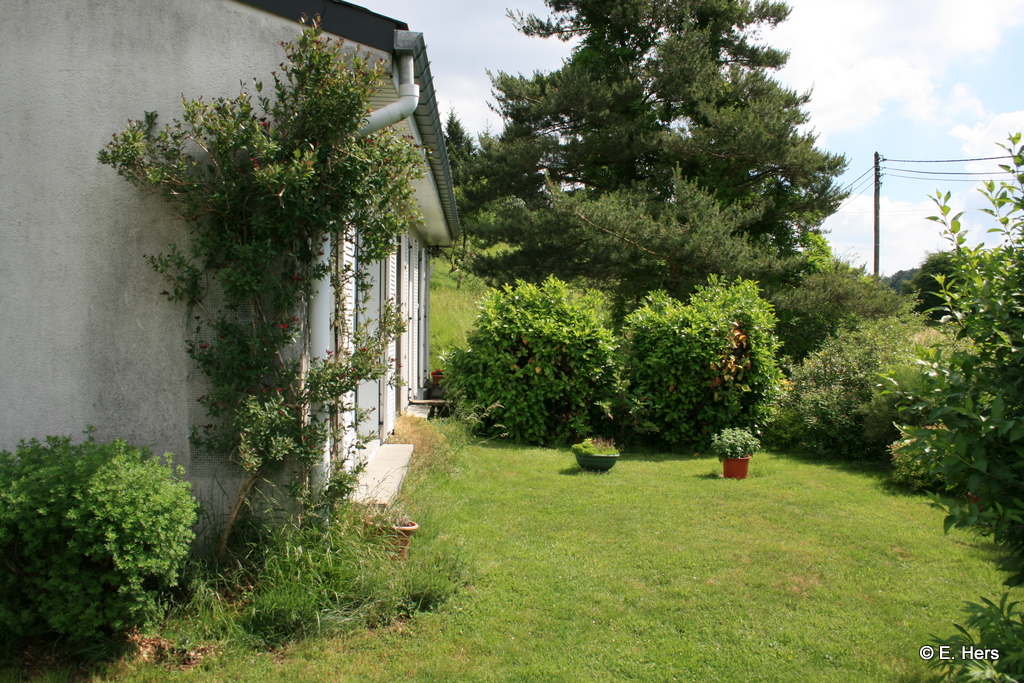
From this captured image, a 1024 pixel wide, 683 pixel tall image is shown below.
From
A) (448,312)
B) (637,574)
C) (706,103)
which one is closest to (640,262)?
(706,103)

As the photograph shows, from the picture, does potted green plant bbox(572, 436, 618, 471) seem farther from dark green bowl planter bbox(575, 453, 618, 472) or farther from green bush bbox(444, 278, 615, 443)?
green bush bbox(444, 278, 615, 443)

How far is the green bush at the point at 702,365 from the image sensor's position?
8.89m

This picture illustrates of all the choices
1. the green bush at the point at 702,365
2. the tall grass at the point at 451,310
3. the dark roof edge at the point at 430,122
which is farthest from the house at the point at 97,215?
the tall grass at the point at 451,310

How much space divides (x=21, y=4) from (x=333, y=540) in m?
3.58

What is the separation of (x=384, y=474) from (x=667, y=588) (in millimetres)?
2443

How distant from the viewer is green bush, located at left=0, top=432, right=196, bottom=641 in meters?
3.11

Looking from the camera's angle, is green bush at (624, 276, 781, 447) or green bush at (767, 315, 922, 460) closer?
green bush at (767, 315, 922, 460)

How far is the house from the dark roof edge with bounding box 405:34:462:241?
0.23 meters

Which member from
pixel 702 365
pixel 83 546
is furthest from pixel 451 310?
pixel 83 546

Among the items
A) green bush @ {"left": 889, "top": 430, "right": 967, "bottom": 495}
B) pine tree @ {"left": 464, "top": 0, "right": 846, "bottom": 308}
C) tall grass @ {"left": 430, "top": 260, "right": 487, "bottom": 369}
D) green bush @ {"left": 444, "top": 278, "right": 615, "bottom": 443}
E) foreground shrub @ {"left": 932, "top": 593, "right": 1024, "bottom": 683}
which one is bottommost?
green bush @ {"left": 889, "top": 430, "right": 967, "bottom": 495}

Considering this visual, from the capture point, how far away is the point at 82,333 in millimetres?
3898

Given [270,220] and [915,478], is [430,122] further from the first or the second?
[915,478]

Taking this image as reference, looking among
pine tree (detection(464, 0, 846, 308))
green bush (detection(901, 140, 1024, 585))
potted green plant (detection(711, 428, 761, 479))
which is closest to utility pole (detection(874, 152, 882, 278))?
pine tree (detection(464, 0, 846, 308))

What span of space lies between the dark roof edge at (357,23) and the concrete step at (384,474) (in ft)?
8.52
